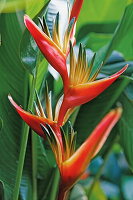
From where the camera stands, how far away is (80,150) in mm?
364

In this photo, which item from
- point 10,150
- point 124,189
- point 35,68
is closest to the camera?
point 35,68

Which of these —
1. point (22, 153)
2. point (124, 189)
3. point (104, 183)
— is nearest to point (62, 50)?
point (22, 153)

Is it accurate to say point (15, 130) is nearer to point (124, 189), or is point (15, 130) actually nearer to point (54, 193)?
point (54, 193)

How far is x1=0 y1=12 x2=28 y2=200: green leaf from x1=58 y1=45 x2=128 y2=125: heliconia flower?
214 millimetres

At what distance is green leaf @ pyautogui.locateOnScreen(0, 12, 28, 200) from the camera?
24.7 inches

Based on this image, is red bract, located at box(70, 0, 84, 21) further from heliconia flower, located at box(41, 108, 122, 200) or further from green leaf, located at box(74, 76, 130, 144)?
green leaf, located at box(74, 76, 130, 144)

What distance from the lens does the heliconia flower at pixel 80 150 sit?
338mm

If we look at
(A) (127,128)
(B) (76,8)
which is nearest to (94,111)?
(A) (127,128)

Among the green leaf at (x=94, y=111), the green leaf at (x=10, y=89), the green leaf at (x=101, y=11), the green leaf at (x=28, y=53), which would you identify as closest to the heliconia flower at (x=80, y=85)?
the green leaf at (x=28, y=53)

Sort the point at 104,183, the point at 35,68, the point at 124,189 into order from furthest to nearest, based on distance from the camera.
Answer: the point at 104,183 → the point at 124,189 → the point at 35,68

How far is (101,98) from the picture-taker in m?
0.77

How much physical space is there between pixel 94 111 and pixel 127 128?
62 mm

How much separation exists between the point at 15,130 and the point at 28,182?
0.28 feet

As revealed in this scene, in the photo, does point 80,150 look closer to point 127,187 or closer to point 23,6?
point 23,6
